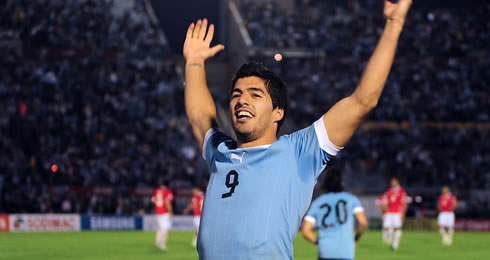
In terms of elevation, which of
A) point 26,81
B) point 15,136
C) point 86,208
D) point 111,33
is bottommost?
point 86,208

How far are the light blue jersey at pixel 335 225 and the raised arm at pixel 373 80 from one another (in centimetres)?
554

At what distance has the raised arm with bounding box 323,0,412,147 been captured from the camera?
3.67m

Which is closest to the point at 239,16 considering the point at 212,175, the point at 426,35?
the point at 426,35

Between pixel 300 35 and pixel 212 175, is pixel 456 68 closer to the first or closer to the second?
pixel 300 35

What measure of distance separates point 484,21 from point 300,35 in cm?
1256

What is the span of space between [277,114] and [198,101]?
0.72 metres

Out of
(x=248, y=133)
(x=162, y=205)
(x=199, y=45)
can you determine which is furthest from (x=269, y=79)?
(x=162, y=205)

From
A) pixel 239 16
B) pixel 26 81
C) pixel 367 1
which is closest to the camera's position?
pixel 26 81

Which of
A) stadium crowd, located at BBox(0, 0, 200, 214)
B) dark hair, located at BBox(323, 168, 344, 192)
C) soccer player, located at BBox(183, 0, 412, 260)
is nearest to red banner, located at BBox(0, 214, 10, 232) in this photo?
stadium crowd, located at BBox(0, 0, 200, 214)

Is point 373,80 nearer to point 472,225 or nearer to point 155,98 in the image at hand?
point 155,98

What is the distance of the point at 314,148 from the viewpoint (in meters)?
3.94

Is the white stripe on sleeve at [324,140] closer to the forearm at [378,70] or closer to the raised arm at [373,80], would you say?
the raised arm at [373,80]

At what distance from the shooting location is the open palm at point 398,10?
3723 millimetres

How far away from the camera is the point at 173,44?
156ft
